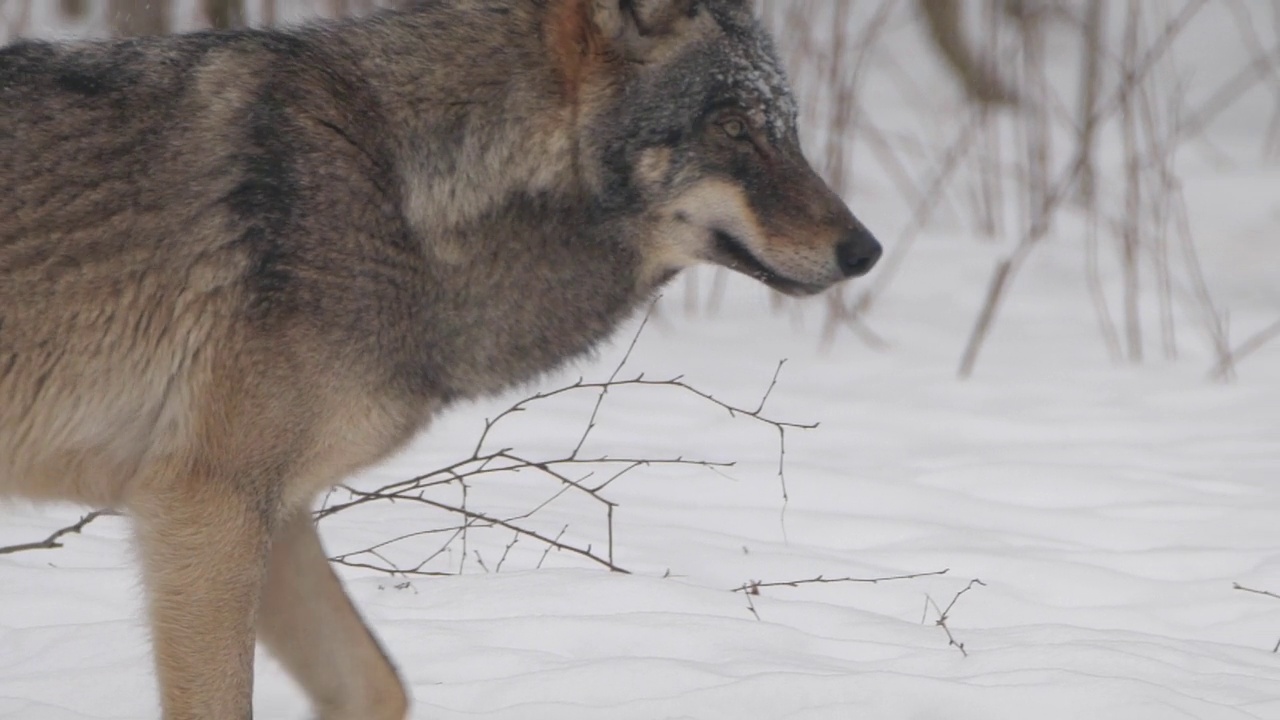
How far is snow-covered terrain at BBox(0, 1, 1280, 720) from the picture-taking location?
10.8 feet

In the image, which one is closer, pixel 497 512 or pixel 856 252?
pixel 856 252

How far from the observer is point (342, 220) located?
2871 millimetres

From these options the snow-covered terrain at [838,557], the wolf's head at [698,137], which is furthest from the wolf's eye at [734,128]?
the snow-covered terrain at [838,557]

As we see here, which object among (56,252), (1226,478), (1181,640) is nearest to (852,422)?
(1226,478)

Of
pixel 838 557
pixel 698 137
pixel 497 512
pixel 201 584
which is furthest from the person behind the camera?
pixel 497 512

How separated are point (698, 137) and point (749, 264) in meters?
0.28

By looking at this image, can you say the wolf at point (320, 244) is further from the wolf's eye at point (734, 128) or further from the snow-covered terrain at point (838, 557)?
the snow-covered terrain at point (838, 557)

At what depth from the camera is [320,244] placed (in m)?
2.83

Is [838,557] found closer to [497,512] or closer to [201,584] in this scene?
[497,512]

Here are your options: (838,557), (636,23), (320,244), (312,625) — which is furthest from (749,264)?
(838,557)

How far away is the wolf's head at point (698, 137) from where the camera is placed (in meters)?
3.11

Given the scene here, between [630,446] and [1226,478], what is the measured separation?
2171mm

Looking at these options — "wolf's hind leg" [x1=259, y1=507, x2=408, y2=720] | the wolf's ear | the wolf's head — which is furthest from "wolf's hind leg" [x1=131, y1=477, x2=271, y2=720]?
the wolf's ear

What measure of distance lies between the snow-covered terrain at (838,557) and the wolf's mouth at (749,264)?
2.75 feet
